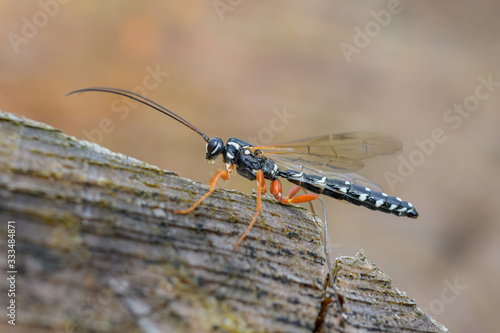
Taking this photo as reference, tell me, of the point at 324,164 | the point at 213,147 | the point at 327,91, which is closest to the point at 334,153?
the point at 324,164

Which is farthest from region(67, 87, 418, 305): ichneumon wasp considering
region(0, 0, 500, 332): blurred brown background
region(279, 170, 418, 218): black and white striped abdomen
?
region(0, 0, 500, 332): blurred brown background

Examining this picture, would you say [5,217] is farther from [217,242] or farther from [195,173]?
[195,173]

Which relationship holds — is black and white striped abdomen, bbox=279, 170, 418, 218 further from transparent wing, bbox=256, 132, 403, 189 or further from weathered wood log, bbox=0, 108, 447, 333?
weathered wood log, bbox=0, 108, 447, 333

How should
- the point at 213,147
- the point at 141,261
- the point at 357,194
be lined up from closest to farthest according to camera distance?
the point at 141,261
the point at 213,147
the point at 357,194

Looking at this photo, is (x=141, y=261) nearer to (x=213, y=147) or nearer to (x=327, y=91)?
(x=213, y=147)

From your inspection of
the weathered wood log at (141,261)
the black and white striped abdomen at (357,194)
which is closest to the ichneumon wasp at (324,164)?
the black and white striped abdomen at (357,194)

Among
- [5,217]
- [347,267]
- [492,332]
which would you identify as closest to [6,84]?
[5,217]
